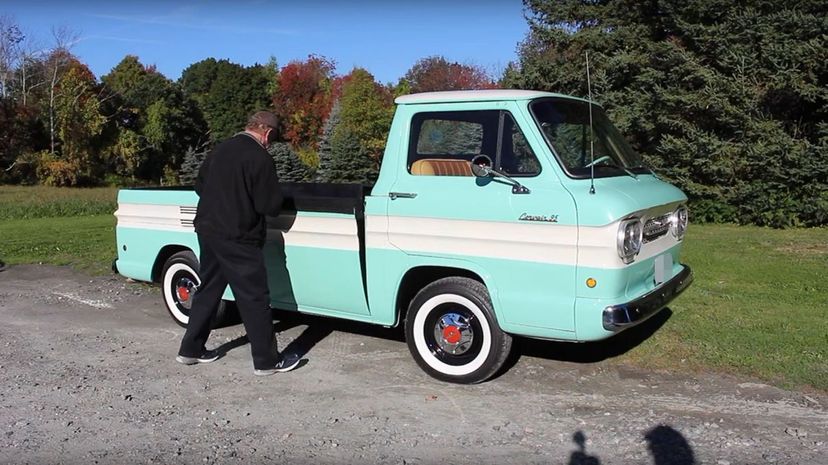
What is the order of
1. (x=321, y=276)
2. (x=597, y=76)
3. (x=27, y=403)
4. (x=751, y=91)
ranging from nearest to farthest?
(x=27, y=403) → (x=321, y=276) → (x=751, y=91) → (x=597, y=76)

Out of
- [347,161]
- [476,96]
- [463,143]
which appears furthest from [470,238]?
[347,161]

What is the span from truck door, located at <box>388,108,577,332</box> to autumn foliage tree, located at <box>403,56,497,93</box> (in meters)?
31.9

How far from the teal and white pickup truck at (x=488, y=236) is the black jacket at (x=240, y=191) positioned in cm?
50

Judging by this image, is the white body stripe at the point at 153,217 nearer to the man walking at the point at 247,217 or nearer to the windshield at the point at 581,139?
the man walking at the point at 247,217

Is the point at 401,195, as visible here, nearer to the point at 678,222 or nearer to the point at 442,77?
the point at 678,222

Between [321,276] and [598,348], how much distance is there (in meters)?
2.48

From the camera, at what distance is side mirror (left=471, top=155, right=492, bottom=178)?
4672 mm

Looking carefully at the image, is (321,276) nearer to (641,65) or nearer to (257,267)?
(257,267)

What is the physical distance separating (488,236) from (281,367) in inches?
78.8

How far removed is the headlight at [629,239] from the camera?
14.3 feet

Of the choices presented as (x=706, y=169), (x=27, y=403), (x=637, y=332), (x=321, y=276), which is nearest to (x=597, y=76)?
(x=706, y=169)

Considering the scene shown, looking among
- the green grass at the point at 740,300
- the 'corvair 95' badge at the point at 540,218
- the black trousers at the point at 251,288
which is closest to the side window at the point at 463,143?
the 'corvair 95' badge at the point at 540,218

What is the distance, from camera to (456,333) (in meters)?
5.07

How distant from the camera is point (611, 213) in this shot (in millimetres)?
4324
